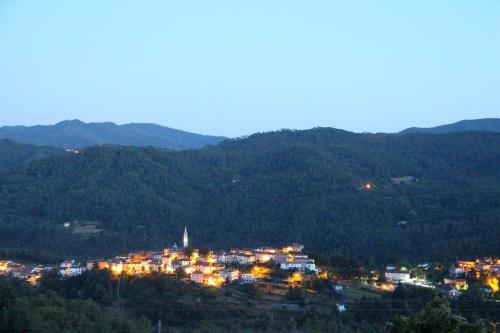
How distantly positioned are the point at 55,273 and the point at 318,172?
28.1m

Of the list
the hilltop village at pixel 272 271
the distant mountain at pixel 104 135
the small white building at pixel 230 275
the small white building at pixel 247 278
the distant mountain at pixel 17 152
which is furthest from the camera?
the distant mountain at pixel 104 135

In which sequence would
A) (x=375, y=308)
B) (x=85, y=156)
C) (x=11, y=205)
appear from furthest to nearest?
→ 1. (x=85, y=156)
2. (x=11, y=205)
3. (x=375, y=308)

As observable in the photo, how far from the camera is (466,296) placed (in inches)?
822

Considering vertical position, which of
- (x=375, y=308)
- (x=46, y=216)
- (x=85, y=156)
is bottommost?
(x=375, y=308)

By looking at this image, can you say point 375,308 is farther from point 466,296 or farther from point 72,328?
point 72,328

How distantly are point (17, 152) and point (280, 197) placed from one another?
107ft

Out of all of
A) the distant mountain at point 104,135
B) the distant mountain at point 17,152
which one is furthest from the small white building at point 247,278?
the distant mountain at point 104,135

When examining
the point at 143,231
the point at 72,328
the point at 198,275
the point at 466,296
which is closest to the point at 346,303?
the point at 466,296

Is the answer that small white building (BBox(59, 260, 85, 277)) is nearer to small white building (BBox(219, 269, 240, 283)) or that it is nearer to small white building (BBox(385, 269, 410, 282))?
small white building (BBox(219, 269, 240, 283))

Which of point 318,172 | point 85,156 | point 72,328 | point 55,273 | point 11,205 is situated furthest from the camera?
point 85,156

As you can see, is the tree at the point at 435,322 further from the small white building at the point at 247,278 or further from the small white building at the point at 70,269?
the small white building at the point at 70,269

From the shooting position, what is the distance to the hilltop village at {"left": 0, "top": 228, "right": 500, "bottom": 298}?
79.7 ft

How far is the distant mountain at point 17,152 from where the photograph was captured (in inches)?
2576

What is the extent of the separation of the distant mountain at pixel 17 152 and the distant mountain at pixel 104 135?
28328 mm
